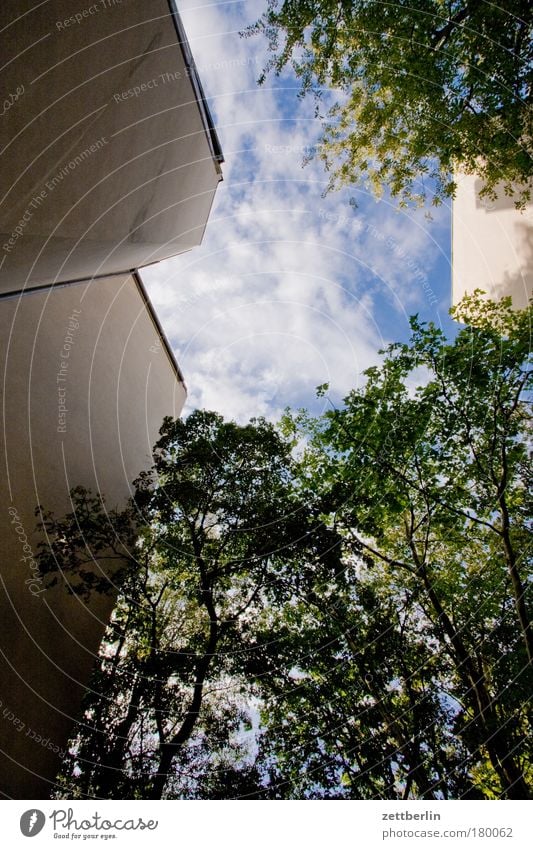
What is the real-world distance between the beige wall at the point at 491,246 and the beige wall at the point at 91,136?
9.49 metres

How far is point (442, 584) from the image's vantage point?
11.4 metres

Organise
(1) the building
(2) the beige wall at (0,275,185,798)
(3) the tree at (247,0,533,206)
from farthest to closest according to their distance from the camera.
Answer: (2) the beige wall at (0,275,185,798) → (3) the tree at (247,0,533,206) → (1) the building

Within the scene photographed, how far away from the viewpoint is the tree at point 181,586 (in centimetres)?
865

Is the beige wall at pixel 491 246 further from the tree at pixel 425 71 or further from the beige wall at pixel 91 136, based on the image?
the beige wall at pixel 91 136

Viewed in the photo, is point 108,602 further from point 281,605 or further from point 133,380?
point 133,380

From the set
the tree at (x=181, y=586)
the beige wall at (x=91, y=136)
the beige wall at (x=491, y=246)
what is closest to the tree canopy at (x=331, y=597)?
the tree at (x=181, y=586)

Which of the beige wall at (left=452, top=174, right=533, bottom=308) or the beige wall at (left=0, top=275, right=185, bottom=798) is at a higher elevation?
the beige wall at (left=452, top=174, right=533, bottom=308)

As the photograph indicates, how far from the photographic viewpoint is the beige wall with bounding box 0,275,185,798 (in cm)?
803

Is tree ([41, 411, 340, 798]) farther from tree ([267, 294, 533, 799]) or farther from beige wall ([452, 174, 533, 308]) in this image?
beige wall ([452, 174, 533, 308])

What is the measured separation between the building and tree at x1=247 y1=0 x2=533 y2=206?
2788 mm

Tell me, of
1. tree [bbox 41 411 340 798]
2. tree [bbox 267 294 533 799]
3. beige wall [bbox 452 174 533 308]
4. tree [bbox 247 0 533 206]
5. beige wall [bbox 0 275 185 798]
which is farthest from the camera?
beige wall [bbox 452 174 533 308]

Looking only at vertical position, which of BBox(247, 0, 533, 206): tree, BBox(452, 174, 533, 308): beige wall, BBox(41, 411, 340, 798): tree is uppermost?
BBox(452, 174, 533, 308): beige wall

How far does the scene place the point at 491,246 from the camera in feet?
43.7

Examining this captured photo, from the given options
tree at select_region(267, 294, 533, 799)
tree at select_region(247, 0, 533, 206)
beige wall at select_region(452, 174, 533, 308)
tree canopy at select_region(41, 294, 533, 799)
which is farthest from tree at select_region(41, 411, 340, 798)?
beige wall at select_region(452, 174, 533, 308)
